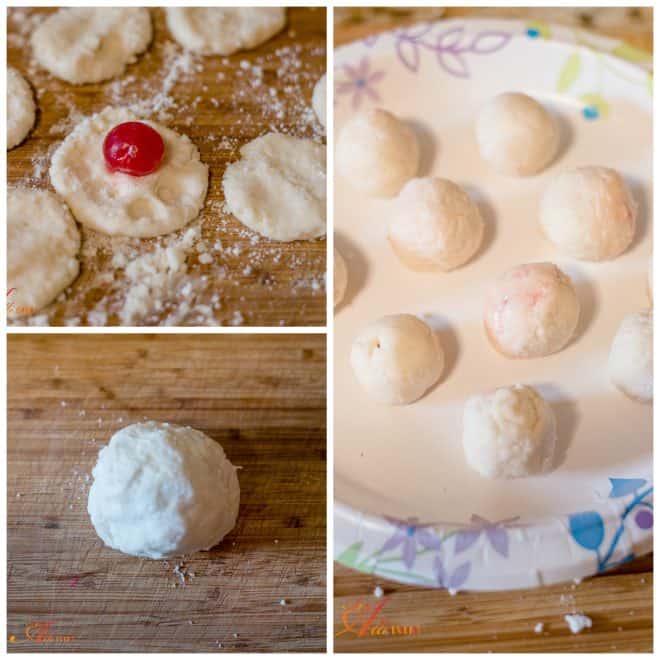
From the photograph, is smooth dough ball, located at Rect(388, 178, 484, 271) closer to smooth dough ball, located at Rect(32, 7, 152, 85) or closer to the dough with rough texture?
the dough with rough texture

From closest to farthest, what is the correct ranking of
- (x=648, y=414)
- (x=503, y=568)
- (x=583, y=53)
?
(x=503, y=568) → (x=648, y=414) → (x=583, y=53)

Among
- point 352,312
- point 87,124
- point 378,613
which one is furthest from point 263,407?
point 87,124

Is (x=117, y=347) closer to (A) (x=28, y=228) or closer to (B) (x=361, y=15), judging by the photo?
(A) (x=28, y=228)

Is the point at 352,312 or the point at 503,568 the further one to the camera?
the point at 352,312

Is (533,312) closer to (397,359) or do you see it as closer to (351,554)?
(397,359)

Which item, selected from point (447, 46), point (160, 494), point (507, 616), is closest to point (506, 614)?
point (507, 616)
